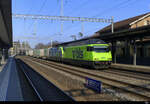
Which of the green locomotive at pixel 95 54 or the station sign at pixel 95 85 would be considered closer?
the station sign at pixel 95 85

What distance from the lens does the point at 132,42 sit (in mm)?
26453

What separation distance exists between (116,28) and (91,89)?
32141mm

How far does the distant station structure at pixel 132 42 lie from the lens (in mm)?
17109

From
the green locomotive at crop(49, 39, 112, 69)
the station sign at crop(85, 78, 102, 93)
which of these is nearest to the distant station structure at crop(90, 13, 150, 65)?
the green locomotive at crop(49, 39, 112, 69)

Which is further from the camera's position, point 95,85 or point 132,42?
point 132,42

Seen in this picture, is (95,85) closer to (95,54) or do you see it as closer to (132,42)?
(95,54)

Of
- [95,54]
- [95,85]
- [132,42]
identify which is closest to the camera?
[95,85]

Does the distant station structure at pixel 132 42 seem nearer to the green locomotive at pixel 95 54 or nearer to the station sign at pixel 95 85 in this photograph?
the green locomotive at pixel 95 54

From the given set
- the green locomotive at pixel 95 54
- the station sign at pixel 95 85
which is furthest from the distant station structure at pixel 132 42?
the station sign at pixel 95 85

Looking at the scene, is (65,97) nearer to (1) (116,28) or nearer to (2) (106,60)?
(2) (106,60)

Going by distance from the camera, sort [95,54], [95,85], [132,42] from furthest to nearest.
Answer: [132,42] → [95,54] → [95,85]

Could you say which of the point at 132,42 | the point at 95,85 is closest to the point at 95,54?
the point at 95,85

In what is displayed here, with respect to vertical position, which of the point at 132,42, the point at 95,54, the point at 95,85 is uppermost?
the point at 132,42

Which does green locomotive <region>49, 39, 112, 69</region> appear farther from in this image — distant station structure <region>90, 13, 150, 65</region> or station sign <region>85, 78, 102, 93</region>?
A: station sign <region>85, 78, 102, 93</region>
